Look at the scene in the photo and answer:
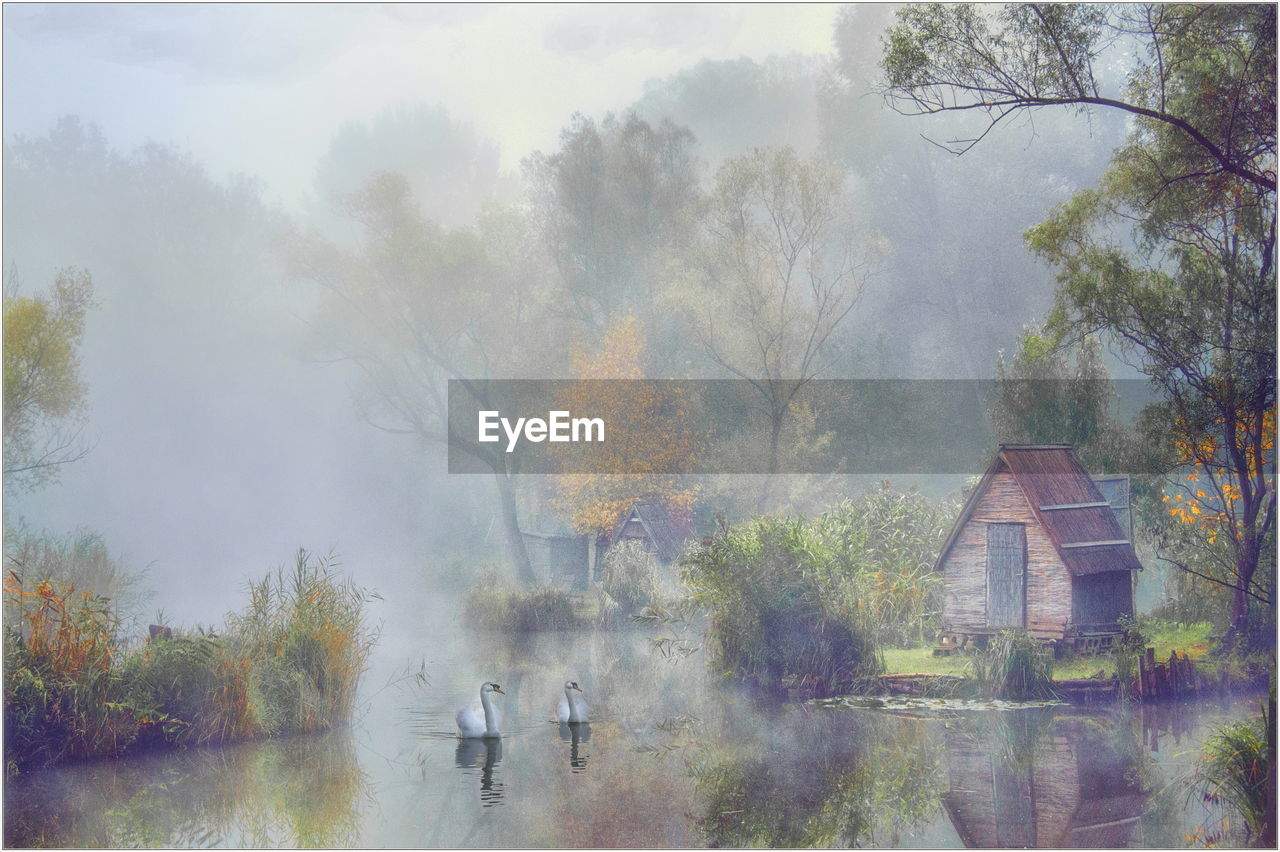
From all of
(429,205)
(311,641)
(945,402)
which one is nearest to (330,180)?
(429,205)

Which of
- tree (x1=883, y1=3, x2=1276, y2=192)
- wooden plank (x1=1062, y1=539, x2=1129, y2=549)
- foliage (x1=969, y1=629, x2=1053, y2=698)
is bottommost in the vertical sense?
foliage (x1=969, y1=629, x2=1053, y2=698)

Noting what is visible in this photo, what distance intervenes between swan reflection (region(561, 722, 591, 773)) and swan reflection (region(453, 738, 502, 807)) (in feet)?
1.96

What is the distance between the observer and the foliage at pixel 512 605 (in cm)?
1246

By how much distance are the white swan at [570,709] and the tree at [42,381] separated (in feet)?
17.8

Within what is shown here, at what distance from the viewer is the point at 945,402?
39.0ft

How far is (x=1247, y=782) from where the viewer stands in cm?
883

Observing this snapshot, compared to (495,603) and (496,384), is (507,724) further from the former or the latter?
(496,384)

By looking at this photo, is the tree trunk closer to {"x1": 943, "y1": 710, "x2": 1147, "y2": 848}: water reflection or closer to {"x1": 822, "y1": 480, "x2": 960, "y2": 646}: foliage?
{"x1": 822, "y1": 480, "x2": 960, "y2": 646}: foliage

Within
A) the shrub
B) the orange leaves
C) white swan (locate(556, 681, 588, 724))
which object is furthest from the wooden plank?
the orange leaves

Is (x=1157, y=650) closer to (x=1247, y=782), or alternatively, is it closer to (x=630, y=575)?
(x=1247, y=782)

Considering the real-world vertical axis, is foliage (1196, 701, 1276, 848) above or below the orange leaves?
below

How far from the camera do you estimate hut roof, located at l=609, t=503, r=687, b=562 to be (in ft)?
39.3

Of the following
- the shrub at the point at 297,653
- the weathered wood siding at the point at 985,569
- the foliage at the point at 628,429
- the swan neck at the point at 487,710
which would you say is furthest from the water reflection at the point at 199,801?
the weathered wood siding at the point at 985,569

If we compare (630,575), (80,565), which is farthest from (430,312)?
(80,565)
